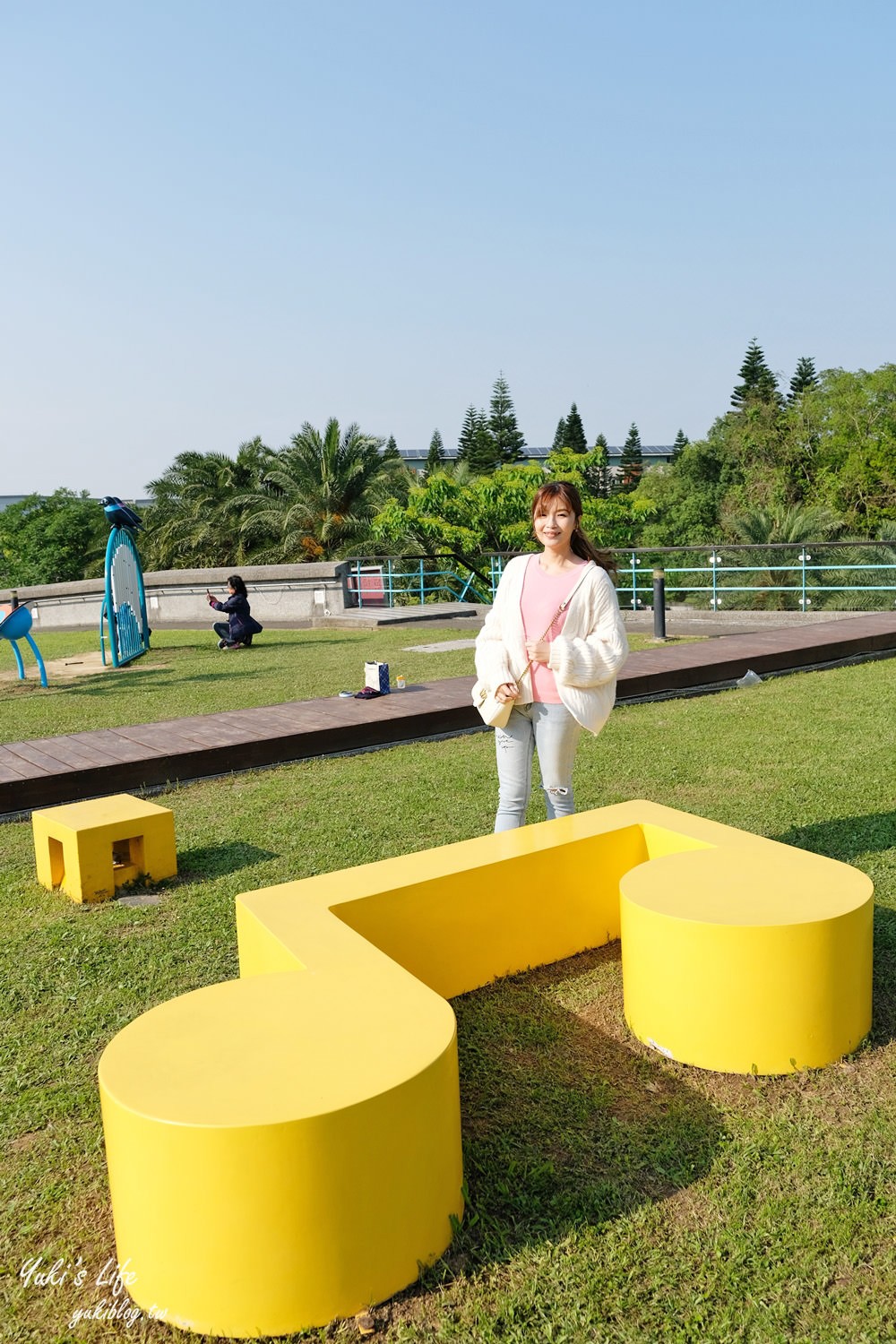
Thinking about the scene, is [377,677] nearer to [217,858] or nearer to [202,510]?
[217,858]

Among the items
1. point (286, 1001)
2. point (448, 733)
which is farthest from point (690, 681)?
point (286, 1001)

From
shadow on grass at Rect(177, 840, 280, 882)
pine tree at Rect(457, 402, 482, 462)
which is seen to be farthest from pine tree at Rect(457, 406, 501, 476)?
shadow on grass at Rect(177, 840, 280, 882)

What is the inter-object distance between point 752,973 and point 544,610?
5.42ft

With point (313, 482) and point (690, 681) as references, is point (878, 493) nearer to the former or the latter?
point (313, 482)

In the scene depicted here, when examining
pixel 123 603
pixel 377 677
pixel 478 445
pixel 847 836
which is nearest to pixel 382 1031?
pixel 847 836

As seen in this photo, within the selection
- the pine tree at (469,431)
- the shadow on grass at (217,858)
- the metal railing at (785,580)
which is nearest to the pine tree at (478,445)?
the pine tree at (469,431)

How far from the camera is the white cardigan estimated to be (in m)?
3.89

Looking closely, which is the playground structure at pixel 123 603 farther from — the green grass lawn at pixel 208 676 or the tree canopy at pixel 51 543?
the tree canopy at pixel 51 543

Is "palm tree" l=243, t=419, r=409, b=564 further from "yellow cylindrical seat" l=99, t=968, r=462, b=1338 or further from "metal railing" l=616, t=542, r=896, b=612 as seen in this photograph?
"yellow cylindrical seat" l=99, t=968, r=462, b=1338

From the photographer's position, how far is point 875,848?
15.3ft

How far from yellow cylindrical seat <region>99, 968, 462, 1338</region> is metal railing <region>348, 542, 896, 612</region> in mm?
11086

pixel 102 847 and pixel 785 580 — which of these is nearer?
pixel 102 847

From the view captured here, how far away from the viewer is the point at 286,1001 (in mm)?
2467

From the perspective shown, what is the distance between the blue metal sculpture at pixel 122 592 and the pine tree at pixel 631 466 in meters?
56.4
